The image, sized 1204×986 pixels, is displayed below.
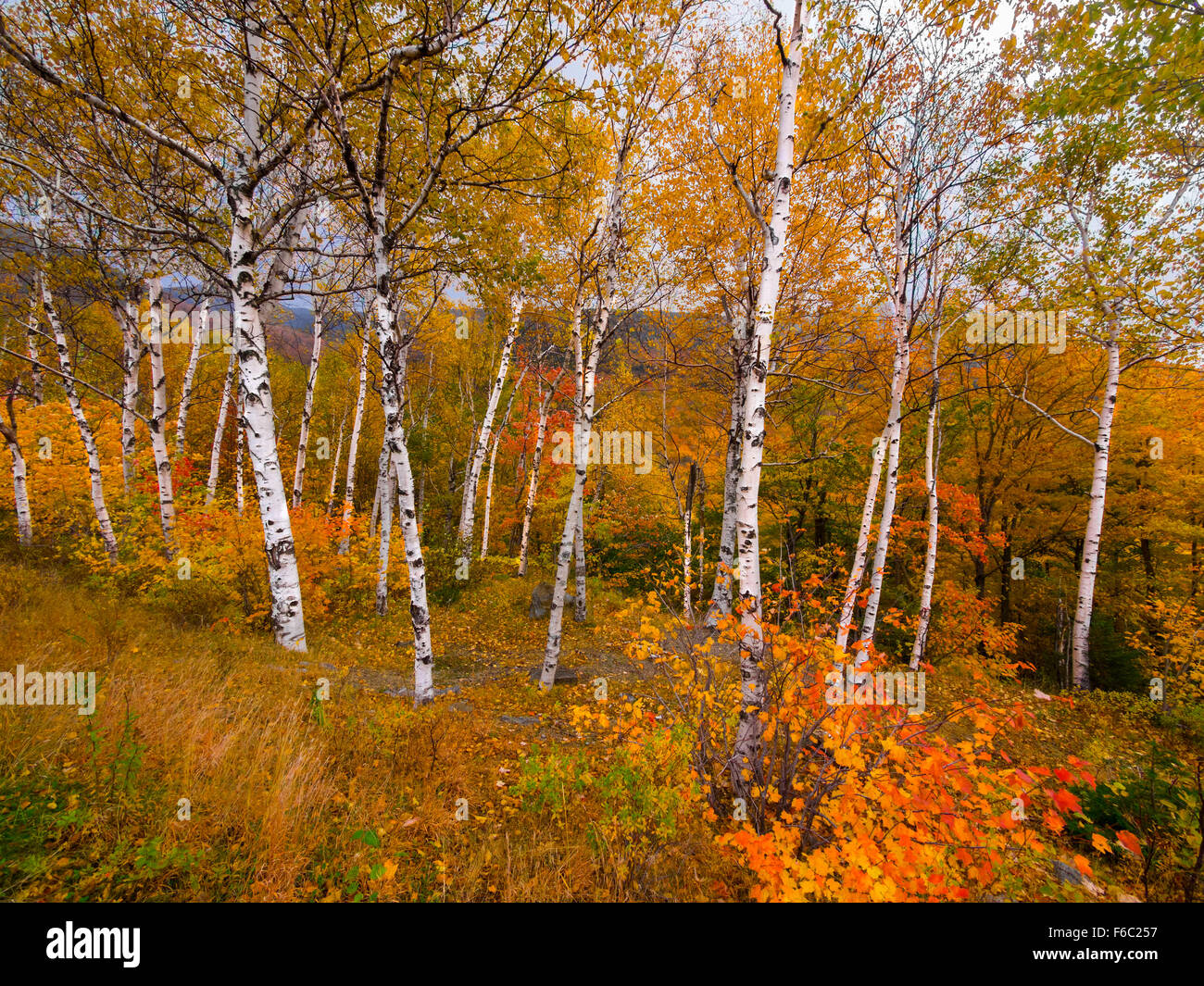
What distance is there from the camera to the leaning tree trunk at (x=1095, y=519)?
9.56 m

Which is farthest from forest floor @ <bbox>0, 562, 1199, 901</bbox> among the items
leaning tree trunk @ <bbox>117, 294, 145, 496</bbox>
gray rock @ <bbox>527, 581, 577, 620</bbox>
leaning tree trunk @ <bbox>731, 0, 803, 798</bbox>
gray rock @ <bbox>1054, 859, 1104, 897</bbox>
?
gray rock @ <bbox>527, 581, 577, 620</bbox>

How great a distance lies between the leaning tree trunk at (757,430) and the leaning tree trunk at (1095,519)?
10.6 meters

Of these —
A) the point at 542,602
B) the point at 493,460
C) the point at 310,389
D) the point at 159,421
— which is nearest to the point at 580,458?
the point at 542,602

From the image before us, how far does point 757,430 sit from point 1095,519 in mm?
11360

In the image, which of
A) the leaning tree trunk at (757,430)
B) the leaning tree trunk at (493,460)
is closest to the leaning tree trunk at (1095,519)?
the leaning tree trunk at (757,430)

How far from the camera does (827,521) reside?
17.2m

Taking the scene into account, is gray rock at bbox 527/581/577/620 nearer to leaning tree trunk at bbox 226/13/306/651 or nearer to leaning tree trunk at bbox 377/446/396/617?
leaning tree trunk at bbox 377/446/396/617

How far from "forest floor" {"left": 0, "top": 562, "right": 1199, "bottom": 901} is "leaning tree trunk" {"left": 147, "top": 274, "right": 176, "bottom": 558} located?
2.22 m

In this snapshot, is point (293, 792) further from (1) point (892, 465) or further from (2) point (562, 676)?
(1) point (892, 465)

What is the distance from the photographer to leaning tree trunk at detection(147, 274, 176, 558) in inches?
334

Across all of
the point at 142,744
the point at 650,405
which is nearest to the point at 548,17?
the point at 142,744

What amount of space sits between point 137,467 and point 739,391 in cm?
1823

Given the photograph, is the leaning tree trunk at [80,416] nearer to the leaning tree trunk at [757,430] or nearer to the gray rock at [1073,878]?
the leaning tree trunk at [757,430]
